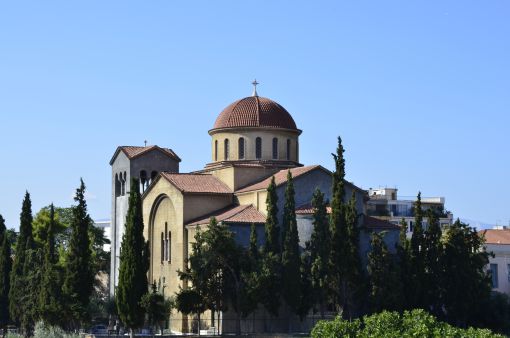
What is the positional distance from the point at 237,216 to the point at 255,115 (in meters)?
7.52

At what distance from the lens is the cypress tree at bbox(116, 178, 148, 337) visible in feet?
145

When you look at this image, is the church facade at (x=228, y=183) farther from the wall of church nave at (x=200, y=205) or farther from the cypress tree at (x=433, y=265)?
the cypress tree at (x=433, y=265)

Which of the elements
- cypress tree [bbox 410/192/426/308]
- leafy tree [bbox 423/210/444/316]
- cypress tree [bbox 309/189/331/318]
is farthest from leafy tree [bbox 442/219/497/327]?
cypress tree [bbox 309/189/331/318]

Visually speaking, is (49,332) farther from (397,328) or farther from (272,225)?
(397,328)

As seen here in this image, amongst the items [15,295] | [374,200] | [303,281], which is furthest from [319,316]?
[374,200]

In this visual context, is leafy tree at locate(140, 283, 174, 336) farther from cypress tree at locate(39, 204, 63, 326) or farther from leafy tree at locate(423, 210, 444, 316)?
leafy tree at locate(423, 210, 444, 316)

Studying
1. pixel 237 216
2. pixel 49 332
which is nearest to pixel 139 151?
pixel 237 216

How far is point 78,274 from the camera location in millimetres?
46344

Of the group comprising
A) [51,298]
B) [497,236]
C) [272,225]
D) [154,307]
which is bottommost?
[154,307]

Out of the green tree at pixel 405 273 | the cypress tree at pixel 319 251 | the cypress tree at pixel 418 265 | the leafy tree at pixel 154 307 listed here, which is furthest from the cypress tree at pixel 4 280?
the cypress tree at pixel 418 265

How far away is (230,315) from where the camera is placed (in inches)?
1946

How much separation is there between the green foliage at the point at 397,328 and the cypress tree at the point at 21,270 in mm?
24736

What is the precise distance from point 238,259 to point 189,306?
121 inches

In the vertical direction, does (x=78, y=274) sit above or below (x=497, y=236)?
below
